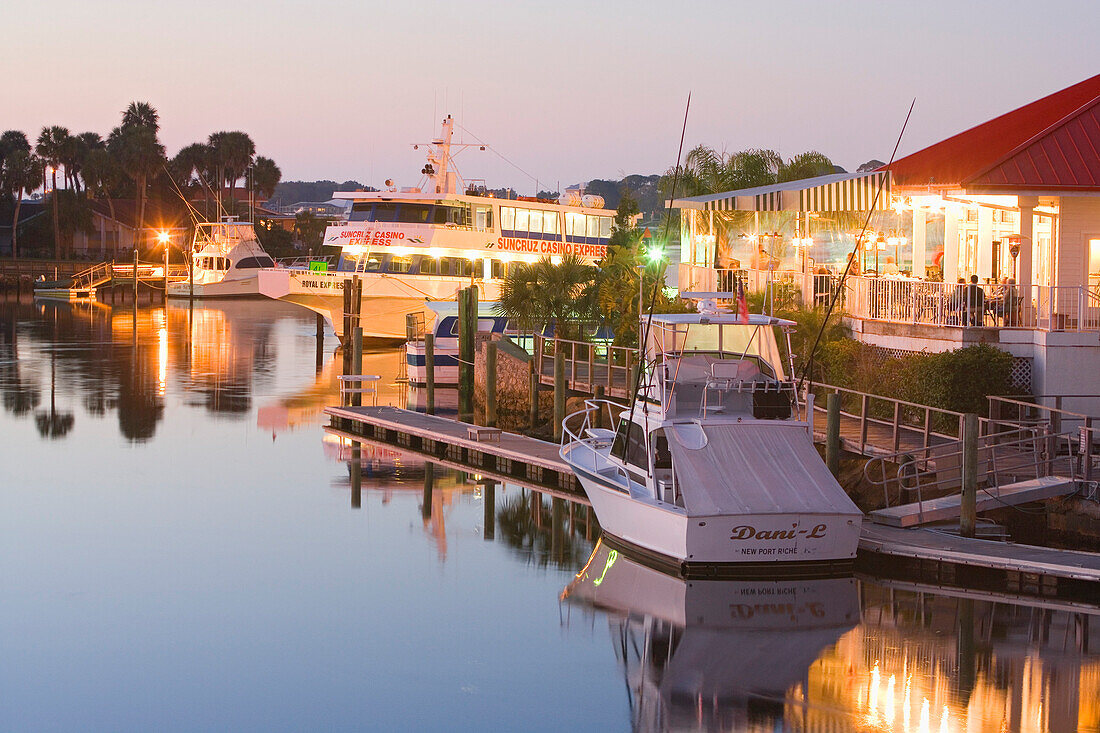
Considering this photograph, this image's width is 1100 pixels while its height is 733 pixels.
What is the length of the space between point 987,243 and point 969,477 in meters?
10.4

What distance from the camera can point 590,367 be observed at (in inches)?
1136

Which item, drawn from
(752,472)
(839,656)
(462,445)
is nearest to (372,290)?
(462,445)

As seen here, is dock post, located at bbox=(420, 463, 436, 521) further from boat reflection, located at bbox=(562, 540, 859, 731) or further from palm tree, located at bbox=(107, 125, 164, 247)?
palm tree, located at bbox=(107, 125, 164, 247)

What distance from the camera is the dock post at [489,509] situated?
21.9m

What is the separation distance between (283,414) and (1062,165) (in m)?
20.9

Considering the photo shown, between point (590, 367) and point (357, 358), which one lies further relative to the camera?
point (357, 358)

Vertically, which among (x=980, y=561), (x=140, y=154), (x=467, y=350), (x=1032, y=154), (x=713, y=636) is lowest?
(x=713, y=636)

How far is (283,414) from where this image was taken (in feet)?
119

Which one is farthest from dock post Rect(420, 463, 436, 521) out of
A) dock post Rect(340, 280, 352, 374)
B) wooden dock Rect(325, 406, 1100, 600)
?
dock post Rect(340, 280, 352, 374)

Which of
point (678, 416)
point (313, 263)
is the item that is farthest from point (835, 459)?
point (313, 263)

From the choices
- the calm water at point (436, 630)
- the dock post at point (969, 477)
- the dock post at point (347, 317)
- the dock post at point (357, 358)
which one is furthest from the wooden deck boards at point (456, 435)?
the dock post at point (347, 317)

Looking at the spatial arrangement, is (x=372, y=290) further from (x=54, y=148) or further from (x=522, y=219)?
(x=54, y=148)

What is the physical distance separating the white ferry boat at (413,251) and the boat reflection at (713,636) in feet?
106

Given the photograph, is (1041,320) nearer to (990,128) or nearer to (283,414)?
(990,128)
